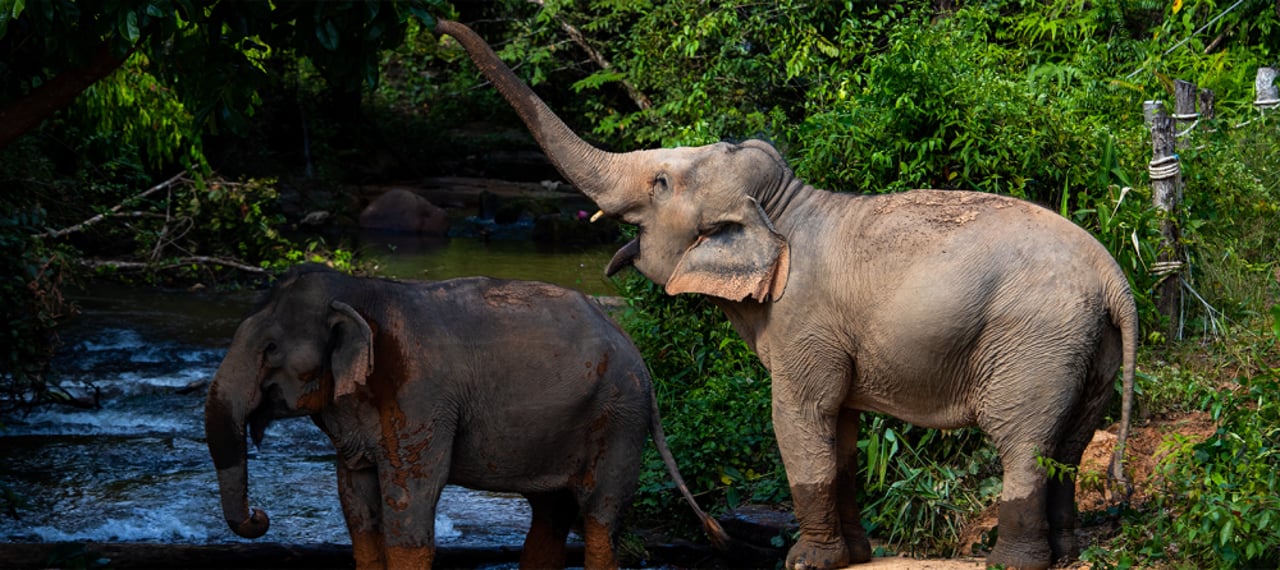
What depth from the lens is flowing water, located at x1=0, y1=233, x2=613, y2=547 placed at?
8367 millimetres

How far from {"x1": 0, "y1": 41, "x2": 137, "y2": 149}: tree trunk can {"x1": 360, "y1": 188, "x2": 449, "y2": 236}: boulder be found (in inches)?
672

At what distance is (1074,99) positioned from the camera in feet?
30.0

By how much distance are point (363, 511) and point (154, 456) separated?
4.40 meters

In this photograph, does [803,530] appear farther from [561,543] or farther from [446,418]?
[446,418]

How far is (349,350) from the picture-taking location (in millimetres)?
6004

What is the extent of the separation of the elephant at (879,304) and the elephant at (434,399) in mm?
591

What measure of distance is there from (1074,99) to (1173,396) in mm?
2393

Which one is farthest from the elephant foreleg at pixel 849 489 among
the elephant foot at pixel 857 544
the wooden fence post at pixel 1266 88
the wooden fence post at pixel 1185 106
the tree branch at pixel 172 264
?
the tree branch at pixel 172 264

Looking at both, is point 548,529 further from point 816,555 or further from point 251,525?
point 251,525

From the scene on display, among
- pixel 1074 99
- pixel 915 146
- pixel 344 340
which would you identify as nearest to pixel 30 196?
pixel 344 340

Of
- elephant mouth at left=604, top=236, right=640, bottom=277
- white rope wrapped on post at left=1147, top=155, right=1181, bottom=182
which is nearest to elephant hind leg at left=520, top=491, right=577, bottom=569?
elephant mouth at left=604, top=236, right=640, bottom=277

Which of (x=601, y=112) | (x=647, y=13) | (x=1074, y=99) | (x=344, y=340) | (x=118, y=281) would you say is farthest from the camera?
(x=601, y=112)

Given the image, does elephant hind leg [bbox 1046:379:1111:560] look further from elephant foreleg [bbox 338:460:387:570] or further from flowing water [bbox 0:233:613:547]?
flowing water [bbox 0:233:613:547]

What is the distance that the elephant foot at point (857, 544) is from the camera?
675cm
